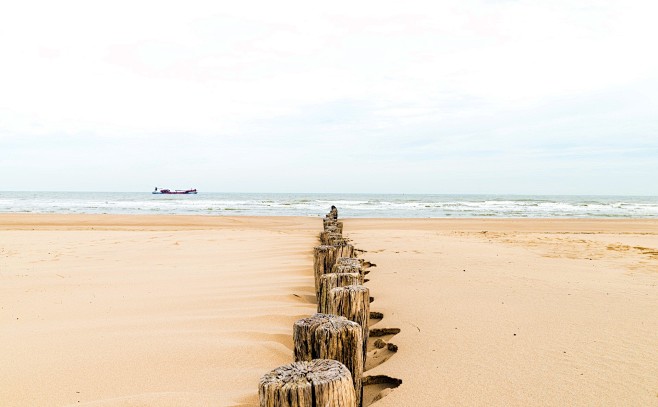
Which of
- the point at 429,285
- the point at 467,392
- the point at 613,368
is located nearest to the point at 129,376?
the point at 467,392

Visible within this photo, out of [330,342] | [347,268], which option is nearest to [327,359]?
[330,342]

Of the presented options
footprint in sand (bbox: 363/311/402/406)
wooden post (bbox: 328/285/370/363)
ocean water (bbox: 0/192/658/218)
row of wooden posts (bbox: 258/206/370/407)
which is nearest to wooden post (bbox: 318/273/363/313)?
row of wooden posts (bbox: 258/206/370/407)

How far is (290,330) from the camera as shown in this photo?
3551 mm

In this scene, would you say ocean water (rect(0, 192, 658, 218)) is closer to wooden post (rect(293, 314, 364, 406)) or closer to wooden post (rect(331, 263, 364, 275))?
wooden post (rect(331, 263, 364, 275))

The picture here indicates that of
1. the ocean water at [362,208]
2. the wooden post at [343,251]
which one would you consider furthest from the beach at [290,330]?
the ocean water at [362,208]

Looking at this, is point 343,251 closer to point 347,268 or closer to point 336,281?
point 347,268

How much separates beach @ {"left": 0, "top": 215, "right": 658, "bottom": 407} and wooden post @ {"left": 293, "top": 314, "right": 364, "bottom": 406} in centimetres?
58

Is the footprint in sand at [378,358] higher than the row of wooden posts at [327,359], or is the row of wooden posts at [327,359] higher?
the row of wooden posts at [327,359]

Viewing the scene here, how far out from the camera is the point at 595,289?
15.4 feet

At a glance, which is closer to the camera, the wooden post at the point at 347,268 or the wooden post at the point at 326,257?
the wooden post at the point at 347,268

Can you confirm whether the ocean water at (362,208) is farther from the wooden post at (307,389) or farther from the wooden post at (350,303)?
the wooden post at (307,389)

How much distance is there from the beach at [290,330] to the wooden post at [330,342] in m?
0.58

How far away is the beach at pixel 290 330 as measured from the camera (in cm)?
241

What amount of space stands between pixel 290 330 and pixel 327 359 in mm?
1989
